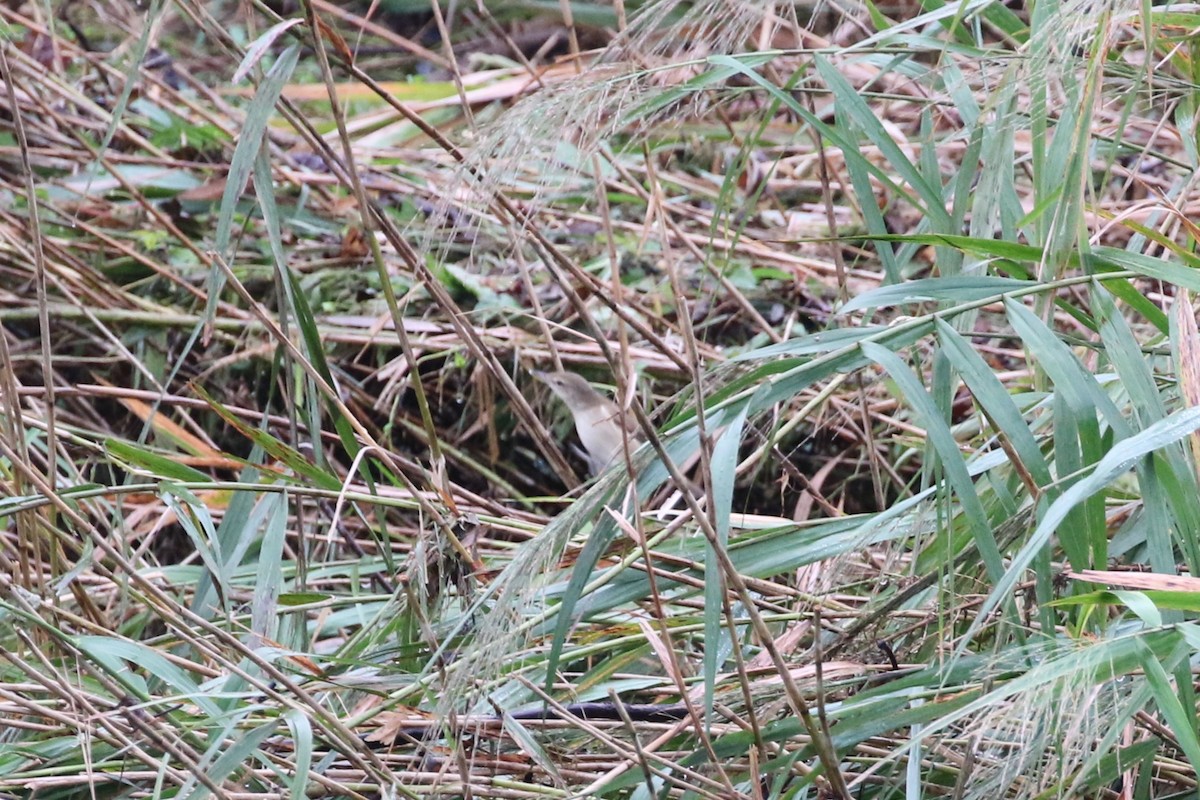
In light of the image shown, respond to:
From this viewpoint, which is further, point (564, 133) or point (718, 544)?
point (564, 133)

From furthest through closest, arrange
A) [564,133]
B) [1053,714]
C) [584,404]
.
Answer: [584,404]
[564,133]
[1053,714]

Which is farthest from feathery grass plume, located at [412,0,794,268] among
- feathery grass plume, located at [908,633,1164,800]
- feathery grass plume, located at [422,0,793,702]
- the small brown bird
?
the small brown bird

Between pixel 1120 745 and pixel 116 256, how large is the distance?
2723 millimetres

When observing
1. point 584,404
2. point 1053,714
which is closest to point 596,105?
point 1053,714

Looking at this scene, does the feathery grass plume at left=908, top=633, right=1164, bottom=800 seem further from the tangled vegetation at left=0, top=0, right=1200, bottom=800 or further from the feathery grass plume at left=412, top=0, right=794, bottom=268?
the feathery grass plume at left=412, top=0, right=794, bottom=268

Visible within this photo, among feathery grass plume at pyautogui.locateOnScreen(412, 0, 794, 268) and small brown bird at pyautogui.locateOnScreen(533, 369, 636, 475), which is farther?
small brown bird at pyautogui.locateOnScreen(533, 369, 636, 475)

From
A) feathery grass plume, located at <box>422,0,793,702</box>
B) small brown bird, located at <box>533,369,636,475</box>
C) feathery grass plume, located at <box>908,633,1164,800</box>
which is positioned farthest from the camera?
small brown bird, located at <box>533,369,636,475</box>

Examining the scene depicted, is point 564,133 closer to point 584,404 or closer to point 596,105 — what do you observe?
point 596,105

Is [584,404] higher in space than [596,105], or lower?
lower

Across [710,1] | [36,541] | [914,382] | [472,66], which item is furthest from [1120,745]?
[472,66]

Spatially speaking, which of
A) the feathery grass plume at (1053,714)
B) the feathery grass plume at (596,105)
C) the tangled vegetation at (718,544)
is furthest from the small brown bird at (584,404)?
the feathery grass plume at (1053,714)

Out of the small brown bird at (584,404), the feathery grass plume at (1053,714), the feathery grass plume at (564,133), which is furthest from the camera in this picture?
the small brown bird at (584,404)

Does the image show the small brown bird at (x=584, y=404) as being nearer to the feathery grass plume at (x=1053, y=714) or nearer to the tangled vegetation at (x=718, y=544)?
the tangled vegetation at (x=718, y=544)

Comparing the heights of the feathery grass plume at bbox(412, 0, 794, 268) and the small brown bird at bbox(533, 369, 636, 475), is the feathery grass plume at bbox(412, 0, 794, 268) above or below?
above
